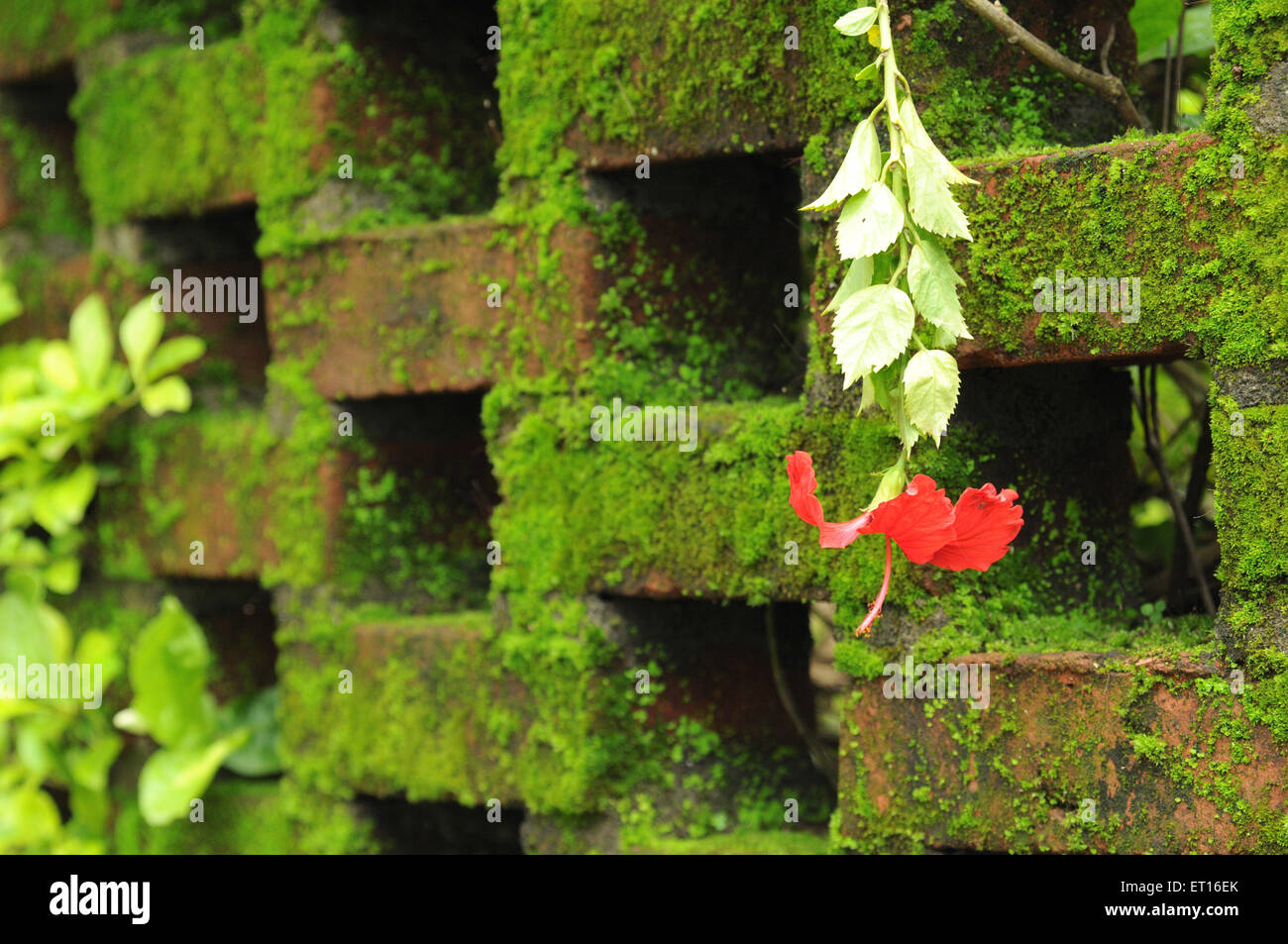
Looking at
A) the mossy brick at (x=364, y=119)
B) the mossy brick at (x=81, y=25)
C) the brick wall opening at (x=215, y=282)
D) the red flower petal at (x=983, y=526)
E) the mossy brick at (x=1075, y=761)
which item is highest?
the mossy brick at (x=81, y=25)

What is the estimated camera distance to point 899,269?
1.83 meters

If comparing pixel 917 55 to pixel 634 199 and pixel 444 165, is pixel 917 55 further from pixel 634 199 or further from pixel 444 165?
pixel 444 165

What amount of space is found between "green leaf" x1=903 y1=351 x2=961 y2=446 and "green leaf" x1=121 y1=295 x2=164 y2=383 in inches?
79.6

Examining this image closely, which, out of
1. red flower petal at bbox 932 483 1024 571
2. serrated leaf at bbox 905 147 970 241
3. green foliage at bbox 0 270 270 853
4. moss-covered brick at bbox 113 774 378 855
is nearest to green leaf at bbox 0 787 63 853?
green foliage at bbox 0 270 270 853

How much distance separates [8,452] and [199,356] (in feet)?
1.63

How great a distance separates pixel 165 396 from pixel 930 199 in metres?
1.97

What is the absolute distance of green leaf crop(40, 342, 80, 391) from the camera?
3227 mm

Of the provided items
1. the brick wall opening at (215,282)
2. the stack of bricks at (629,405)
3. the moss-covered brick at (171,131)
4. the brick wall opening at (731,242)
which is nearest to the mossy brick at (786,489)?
the stack of bricks at (629,405)

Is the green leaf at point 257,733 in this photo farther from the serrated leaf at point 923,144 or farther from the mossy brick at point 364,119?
the serrated leaf at point 923,144

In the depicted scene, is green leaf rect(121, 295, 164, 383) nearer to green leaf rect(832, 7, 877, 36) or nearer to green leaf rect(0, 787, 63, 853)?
green leaf rect(0, 787, 63, 853)

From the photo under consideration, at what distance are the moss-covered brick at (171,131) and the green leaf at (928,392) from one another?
1858mm

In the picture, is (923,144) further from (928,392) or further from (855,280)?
(928,392)

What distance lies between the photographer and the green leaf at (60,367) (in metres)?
3.23
